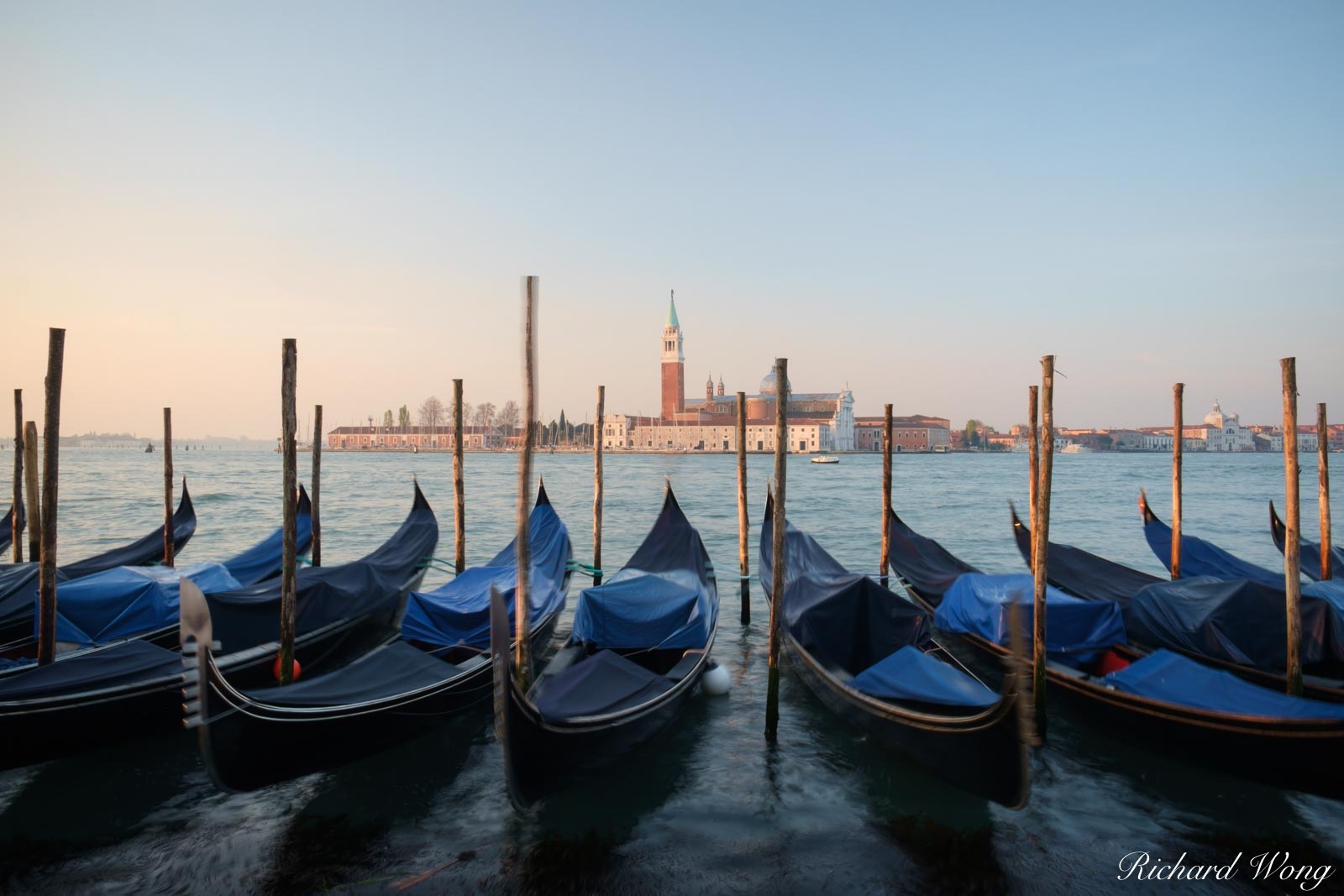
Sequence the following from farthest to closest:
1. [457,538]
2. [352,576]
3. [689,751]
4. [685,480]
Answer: [685,480], [457,538], [352,576], [689,751]

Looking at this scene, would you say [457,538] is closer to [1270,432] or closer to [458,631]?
[458,631]

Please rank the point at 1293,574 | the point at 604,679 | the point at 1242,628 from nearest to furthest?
1. the point at 604,679
2. the point at 1293,574
3. the point at 1242,628

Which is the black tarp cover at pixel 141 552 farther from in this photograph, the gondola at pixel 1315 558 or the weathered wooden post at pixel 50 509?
the gondola at pixel 1315 558

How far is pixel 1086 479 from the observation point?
3388 cm

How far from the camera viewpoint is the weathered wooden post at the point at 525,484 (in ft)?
11.5

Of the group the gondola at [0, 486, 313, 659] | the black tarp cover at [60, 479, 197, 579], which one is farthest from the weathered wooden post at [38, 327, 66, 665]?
the black tarp cover at [60, 479, 197, 579]

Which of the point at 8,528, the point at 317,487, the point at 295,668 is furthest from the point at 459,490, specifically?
the point at 8,528

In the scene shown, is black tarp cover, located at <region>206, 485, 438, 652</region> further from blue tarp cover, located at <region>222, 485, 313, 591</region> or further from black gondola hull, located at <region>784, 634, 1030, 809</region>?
black gondola hull, located at <region>784, 634, 1030, 809</region>

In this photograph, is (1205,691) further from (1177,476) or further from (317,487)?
(317,487)

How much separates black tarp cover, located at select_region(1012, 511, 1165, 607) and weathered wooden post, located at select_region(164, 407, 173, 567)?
25.1 feet

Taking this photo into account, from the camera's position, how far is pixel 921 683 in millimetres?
3516

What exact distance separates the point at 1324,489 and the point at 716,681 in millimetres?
4801

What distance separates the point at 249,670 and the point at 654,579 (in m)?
2.39

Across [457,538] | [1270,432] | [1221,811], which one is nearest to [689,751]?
[1221,811]
